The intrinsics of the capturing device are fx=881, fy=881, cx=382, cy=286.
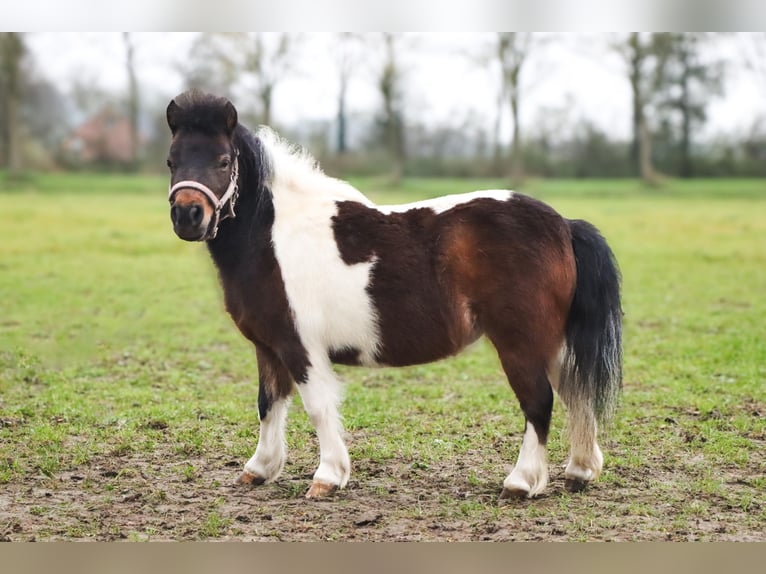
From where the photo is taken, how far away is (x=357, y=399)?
225 inches

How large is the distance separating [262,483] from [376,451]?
71 centimetres

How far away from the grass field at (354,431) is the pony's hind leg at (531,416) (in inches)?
3.7

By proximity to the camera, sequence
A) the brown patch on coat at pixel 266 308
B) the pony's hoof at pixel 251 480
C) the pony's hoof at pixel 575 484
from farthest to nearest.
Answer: the pony's hoof at pixel 251 480
the pony's hoof at pixel 575 484
the brown patch on coat at pixel 266 308

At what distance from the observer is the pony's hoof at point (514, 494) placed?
3799 millimetres

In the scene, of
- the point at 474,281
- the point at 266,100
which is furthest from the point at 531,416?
the point at 266,100

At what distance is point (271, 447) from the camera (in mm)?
4062

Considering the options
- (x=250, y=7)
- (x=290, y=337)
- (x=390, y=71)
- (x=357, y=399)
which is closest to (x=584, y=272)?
(x=290, y=337)

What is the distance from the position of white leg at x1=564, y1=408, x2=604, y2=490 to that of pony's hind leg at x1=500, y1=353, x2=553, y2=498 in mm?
174

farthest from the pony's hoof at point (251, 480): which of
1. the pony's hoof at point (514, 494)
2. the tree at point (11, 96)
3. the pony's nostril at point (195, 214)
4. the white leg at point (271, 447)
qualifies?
the tree at point (11, 96)

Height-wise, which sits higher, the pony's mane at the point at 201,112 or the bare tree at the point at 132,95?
the bare tree at the point at 132,95

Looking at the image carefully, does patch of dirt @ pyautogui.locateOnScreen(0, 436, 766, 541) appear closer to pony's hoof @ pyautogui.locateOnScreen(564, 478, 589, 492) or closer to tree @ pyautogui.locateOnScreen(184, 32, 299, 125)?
pony's hoof @ pyautogui.locateOnScreen(564, 478, 589, 492)

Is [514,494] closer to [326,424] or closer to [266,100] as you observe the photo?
[326,424]

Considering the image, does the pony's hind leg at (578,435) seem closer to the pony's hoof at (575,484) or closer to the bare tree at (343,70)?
the pony's hoof at (575,484)

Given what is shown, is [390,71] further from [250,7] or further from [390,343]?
[390,343]
